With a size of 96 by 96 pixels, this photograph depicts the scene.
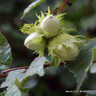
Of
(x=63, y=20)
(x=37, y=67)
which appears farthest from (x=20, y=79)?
(x=63, y=20)

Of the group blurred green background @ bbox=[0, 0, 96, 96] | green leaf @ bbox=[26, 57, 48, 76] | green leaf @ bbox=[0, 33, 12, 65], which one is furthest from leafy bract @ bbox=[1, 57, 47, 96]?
blurred green background @ bbox=[0, 0, 96, 96]

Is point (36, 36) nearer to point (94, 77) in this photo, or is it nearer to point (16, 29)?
point (94, 77)

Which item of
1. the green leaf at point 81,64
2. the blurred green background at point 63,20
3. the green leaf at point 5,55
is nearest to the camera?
the green leaf at point 81,64

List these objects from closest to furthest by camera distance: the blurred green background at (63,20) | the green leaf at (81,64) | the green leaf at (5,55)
Result: the green leaf at (81,64), the green leaf at (5,55), the blurred green background at (63,20)

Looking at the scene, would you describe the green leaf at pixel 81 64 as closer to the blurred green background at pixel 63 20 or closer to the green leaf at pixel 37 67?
the green leaf at pixel 37 67

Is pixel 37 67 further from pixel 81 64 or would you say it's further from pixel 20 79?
pixel 81 64

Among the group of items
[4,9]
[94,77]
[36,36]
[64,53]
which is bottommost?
[94,77]

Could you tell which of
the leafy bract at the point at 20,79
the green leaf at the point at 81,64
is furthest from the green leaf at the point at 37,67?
the green leaf at the point at 81,64

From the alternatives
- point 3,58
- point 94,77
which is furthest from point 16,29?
point 3,58
